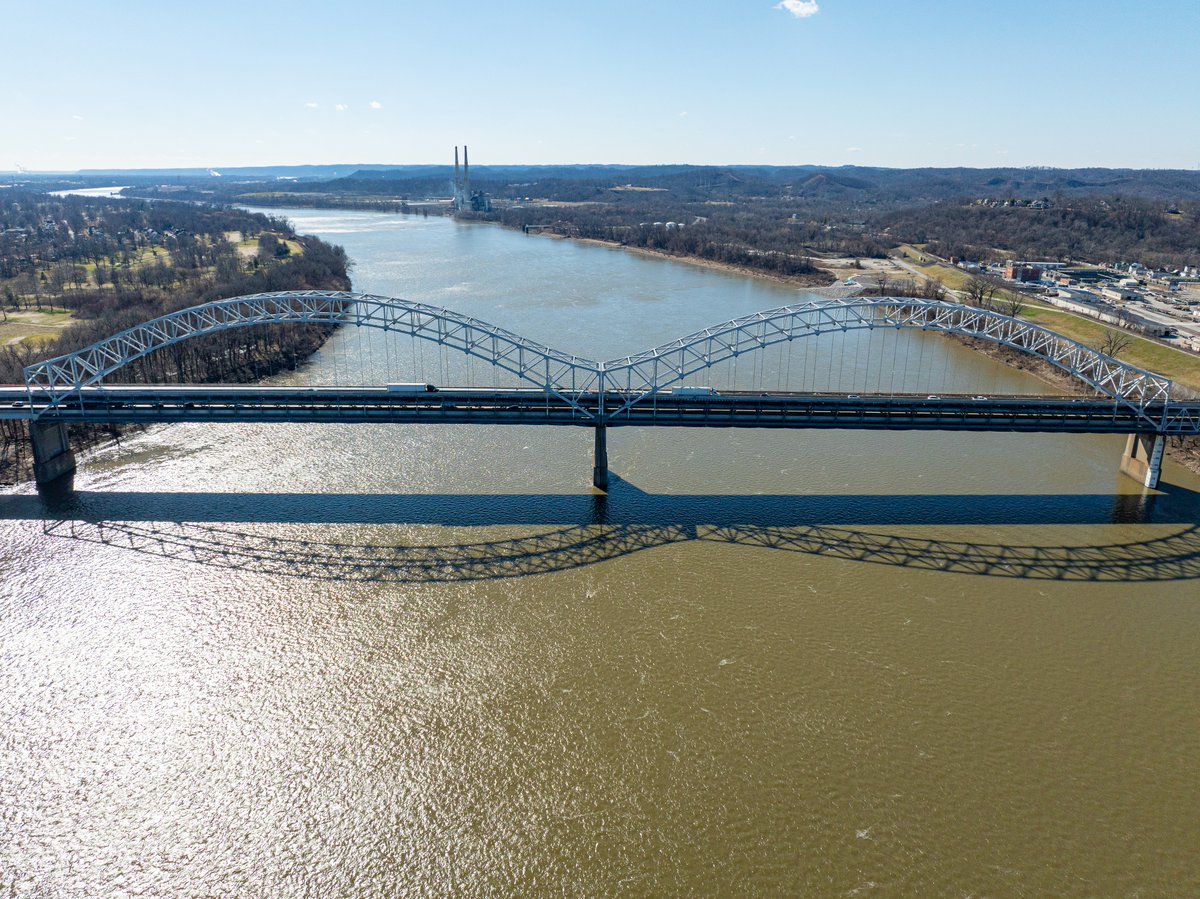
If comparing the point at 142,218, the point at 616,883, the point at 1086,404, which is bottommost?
the point at 616,883

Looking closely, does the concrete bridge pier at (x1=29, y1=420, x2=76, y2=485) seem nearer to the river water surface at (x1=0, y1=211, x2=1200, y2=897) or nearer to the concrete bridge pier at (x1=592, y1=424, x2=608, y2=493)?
the river water surface at (x1=0, y1=211, x2=1200, y2=897)

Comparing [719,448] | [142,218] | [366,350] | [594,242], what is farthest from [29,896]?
[142,218]

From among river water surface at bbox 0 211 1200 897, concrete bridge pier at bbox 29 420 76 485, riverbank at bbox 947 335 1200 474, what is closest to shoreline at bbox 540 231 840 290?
riverbank at bbox 947 335 1200 474

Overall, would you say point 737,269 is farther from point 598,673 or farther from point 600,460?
point 598,673

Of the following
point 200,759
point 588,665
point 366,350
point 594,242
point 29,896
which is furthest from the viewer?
point 594,242

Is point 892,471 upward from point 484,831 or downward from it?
upward

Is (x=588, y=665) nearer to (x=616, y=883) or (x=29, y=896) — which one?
(x=616, y=883)

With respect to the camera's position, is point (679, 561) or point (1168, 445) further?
point (1168, 445)
